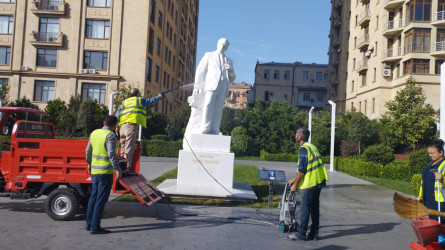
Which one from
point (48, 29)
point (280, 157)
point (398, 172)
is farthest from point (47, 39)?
point (398, 172)

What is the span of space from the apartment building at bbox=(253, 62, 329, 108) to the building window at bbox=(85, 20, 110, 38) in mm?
34211

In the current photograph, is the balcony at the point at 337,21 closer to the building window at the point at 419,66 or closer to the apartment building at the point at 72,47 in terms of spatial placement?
the building window at the point at 419,66

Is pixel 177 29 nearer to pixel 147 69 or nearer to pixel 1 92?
pixel 147 69

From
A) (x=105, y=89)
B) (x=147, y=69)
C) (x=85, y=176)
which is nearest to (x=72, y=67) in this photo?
(x=105, y=89)

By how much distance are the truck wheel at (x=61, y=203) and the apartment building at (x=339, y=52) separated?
45376 millimetres

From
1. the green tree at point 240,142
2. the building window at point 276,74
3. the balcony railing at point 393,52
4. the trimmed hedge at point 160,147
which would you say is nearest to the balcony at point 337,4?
the building window at point 276,74

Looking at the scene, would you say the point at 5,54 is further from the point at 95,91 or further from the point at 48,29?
the point at 95,91

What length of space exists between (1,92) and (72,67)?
272 inches

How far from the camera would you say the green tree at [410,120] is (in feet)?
89.4

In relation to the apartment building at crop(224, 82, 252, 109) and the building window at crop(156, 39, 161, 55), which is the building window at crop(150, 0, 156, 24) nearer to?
the building window at crop(156, 39, 161, 55)

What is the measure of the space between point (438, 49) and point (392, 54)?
4.17 meters

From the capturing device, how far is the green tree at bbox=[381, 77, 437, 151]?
89.4ft

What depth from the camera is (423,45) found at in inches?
1270

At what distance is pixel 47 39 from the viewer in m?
33.8
